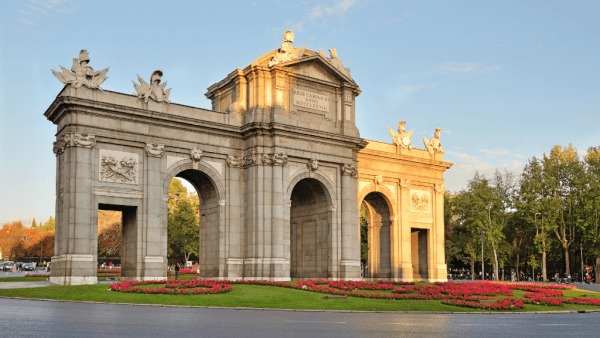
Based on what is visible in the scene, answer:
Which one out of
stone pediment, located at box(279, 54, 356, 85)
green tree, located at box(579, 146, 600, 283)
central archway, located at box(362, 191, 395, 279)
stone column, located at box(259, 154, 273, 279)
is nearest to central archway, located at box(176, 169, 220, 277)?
stone column, located at box(259, 154, 273, 279)

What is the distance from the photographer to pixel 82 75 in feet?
132

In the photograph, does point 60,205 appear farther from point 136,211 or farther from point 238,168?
point 238,168

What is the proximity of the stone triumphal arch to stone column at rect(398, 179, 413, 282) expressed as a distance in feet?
0.32

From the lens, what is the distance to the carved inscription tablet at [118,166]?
133ft

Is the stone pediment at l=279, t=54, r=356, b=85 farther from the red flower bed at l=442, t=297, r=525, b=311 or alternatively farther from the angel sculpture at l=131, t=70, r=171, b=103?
the red flower bed at l=442, t=297, r=525, b=311

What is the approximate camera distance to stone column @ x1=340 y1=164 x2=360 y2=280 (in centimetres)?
4891

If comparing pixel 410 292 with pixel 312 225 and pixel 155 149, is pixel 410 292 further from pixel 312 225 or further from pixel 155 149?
pixel 155 149

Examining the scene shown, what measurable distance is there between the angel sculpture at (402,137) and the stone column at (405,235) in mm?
3759

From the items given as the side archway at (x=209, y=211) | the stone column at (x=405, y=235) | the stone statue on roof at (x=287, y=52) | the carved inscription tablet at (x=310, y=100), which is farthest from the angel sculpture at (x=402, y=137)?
the side archway at (x=209, y=211)

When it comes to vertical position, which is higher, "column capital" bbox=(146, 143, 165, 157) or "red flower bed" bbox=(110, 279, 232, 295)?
"column capital" bbox=(146, 143, 165, 157)

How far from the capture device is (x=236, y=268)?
1788 inches

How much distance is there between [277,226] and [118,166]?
1258 centimetres

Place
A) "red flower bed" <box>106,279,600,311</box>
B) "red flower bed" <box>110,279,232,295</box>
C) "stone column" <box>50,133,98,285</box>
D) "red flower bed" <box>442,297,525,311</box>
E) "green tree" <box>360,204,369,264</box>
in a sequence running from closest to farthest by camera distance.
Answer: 1. "red flower bed" <box>442,297,525,311</box>
2. "red flower bed" <box>106,279,600,311</box>
3. "red flower bed" <box>110,279,232,295</box>
4. "stone column" <box>50,133,98,285</box>
5. "green tree" <box>360,204,369,264</box>

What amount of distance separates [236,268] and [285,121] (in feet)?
39.9
